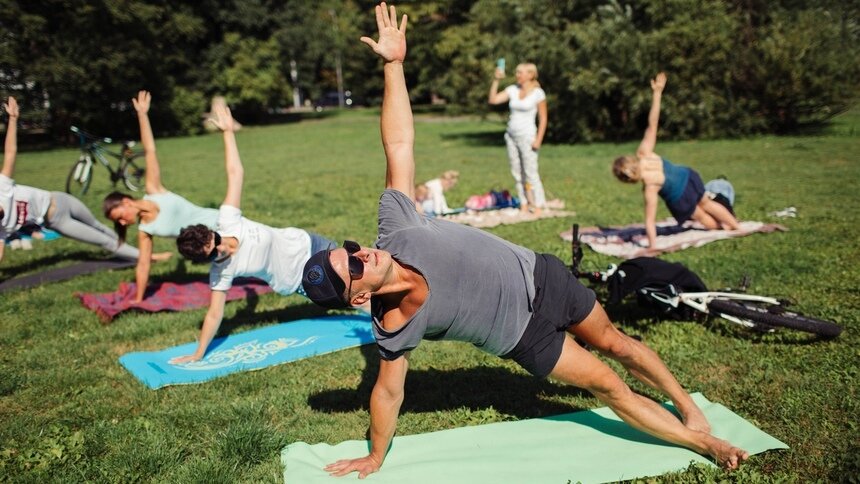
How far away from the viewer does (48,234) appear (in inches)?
456

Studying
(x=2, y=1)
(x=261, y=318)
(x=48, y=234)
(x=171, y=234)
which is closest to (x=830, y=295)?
(x=261, y=318)

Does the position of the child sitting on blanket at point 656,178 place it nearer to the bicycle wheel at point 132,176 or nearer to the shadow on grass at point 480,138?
the bicycle wheel at point 132,176

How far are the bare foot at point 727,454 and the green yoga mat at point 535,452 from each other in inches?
3.9

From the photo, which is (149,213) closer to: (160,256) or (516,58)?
(160,256)

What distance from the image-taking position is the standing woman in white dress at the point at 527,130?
1077 centimetres

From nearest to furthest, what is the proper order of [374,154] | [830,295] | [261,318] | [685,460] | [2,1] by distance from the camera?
[685,460], [830,295], [261,318], [374,154], [2,1]

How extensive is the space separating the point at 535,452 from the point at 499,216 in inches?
277

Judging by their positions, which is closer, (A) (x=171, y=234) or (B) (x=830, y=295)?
(B) (x=830, y=295)

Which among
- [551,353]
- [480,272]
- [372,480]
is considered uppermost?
[480,272]

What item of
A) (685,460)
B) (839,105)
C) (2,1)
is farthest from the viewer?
(2,1)

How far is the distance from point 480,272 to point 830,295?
4.68m

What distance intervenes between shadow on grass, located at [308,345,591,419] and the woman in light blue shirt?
313cm

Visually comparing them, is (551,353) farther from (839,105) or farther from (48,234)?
(839,105)

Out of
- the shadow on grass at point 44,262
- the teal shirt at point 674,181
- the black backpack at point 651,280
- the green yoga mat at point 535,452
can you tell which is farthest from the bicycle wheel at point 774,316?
the shadow on grass at point 44,262
